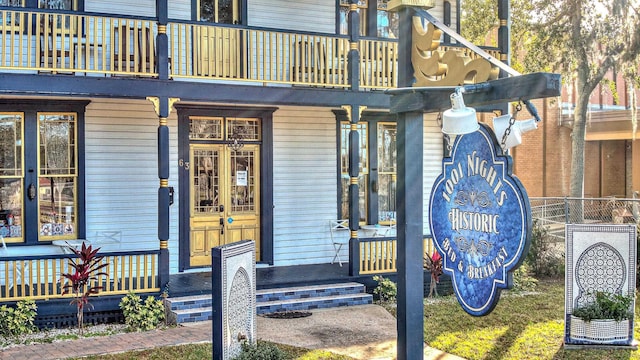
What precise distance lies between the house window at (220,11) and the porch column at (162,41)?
7.45 feet

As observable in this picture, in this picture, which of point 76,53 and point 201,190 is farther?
point 201,190

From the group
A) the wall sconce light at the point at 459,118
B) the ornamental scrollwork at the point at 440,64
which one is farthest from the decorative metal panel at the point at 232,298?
the wall sconce light at the point at 459,118

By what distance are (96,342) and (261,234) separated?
4305 mm

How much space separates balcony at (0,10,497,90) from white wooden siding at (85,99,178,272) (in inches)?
29.4

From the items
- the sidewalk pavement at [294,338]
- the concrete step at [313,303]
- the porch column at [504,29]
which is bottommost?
the sidewalk pavement at [294,338]

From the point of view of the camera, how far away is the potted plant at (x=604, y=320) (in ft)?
26.5

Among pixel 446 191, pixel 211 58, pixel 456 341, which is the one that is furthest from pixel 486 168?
pixel 211 58

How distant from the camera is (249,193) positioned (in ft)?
40.1

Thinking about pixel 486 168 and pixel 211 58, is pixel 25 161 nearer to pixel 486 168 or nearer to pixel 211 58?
pixel 211 58

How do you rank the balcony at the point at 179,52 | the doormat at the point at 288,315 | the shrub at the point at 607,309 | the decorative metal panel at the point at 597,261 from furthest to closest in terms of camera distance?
the doormat at the point at 288,315, the balcony at the point at 179,52, the decorative metal panel at the point at 597,261, the shrub at the point at 607,309

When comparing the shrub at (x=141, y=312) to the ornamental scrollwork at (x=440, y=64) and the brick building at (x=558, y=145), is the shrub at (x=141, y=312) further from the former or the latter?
the brick building at (x=558, y=145)

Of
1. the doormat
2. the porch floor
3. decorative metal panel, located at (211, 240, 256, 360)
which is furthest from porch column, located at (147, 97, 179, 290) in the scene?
decorative metal panel, located at (211, 240, 256, 360)

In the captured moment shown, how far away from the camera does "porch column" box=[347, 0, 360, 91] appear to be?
11.2m

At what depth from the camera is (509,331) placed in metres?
8.98
